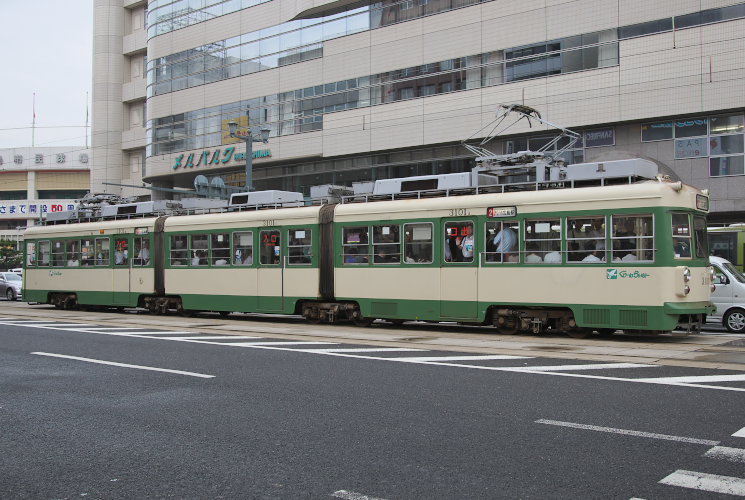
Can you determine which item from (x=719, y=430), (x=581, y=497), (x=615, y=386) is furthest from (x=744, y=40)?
(x=581, y=497)

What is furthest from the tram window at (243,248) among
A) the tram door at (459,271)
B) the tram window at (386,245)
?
the tram door at (459,271)

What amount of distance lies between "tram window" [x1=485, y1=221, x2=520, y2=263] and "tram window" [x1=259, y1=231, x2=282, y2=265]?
573cm

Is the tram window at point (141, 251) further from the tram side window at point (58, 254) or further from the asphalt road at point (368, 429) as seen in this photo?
the asphalt road at point (368, 429)

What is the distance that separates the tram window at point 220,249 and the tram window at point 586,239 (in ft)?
30.6

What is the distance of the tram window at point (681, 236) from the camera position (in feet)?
42.3

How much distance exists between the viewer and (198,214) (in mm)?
20250

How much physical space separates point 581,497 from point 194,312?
18446 mm

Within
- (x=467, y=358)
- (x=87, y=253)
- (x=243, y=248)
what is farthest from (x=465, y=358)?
(x=87, y=253)

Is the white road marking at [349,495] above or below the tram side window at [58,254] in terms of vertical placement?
below

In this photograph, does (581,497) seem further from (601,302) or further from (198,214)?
(198,214)

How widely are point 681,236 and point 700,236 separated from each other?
0.89m

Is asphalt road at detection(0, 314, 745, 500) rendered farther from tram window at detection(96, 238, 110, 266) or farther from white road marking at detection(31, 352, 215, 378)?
tram window at detection(96, 238, 110, 266)

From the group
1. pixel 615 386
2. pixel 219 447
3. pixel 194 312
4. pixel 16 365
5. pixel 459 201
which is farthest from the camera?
pixel 194 312

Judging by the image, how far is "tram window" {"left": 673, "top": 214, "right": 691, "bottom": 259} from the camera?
12.9 metres
